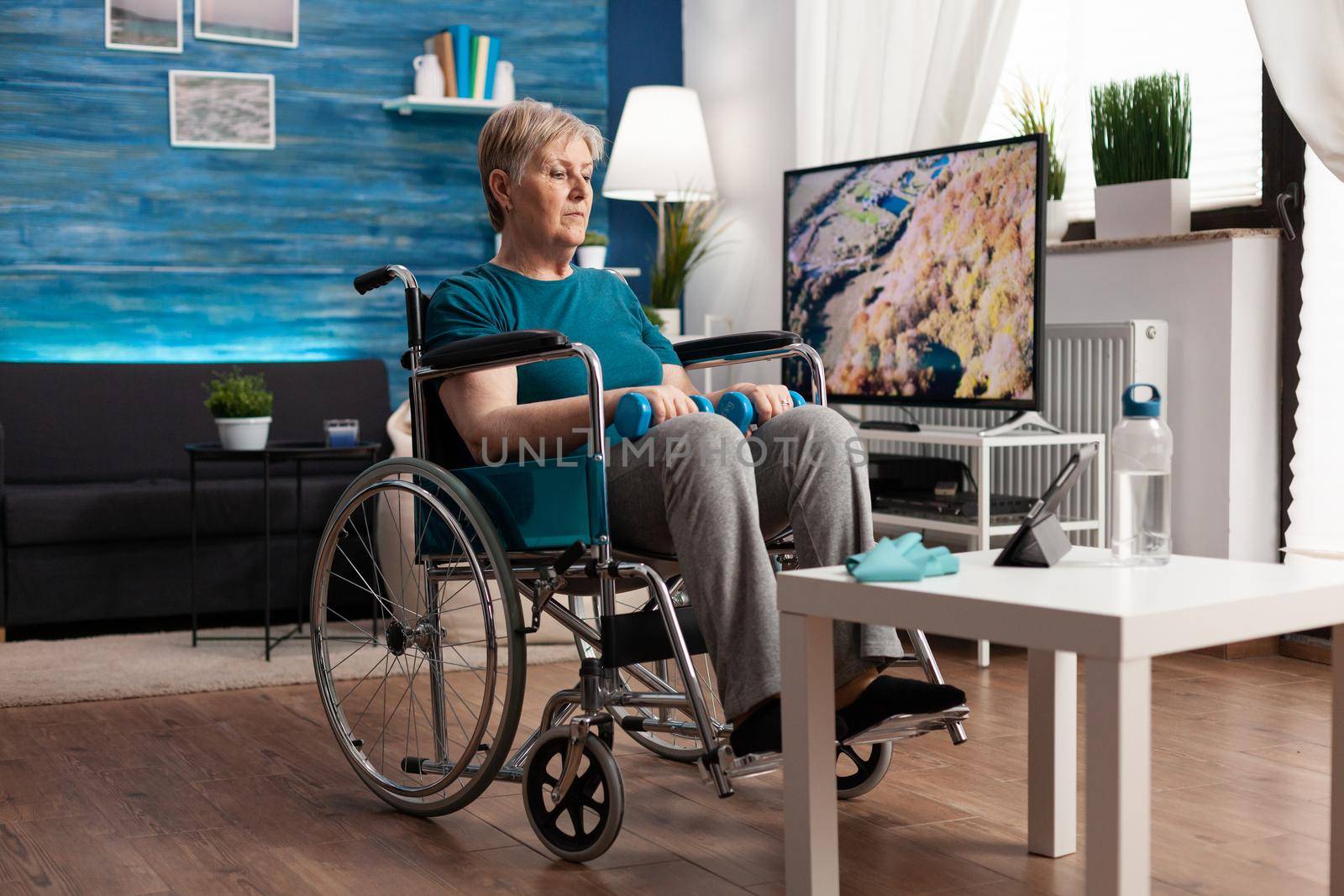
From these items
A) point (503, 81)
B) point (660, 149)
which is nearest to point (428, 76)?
point (503, 81)

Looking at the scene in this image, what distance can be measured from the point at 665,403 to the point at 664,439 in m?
0.07

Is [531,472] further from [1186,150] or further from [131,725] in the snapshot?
[1186,150]

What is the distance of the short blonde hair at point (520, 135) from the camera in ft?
7.14

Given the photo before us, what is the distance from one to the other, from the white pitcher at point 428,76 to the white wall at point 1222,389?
2319 millimetres

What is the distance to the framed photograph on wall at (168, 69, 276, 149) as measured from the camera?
14.5ft

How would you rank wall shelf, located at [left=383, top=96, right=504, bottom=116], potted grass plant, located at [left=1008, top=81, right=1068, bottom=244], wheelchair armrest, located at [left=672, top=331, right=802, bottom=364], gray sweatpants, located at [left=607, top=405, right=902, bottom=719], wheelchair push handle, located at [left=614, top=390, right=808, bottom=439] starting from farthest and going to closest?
wall shelf, located at [left=383, top=96, right=504, bottom=116], potted grass plant, located at [left=1008, top=81, right=1068, bottom=244], wheelchair armrest, located at [left=672, top=331, right=802, bottom=364], wheelchair push handle, located at [left=614, top=390, right=808, bottom=439], gray sweatpants, located at [left=607, top=405, right=902, bottom=719]

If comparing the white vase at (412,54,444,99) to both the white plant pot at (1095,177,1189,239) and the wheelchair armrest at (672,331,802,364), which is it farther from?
the wheelchair armrest at (672,331,802,364)

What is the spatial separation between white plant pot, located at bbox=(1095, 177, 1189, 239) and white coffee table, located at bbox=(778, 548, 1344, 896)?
179 cm

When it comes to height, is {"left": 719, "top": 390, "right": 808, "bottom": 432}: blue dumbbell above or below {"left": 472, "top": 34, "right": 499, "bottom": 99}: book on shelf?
below

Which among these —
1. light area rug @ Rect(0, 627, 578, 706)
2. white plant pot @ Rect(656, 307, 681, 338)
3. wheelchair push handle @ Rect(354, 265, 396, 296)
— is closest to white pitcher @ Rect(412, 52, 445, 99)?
white plant pot @ Rect(656, 307, 681, 338)

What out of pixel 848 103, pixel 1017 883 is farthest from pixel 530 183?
pixel 848 103

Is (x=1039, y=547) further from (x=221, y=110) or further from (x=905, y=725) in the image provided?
(x=221, y=110)

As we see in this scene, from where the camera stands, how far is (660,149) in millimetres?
4621

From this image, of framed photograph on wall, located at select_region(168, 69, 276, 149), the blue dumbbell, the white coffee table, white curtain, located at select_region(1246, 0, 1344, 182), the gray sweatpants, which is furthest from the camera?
framed photograph on wall, located at select_region(168, 69, 276, 149)
